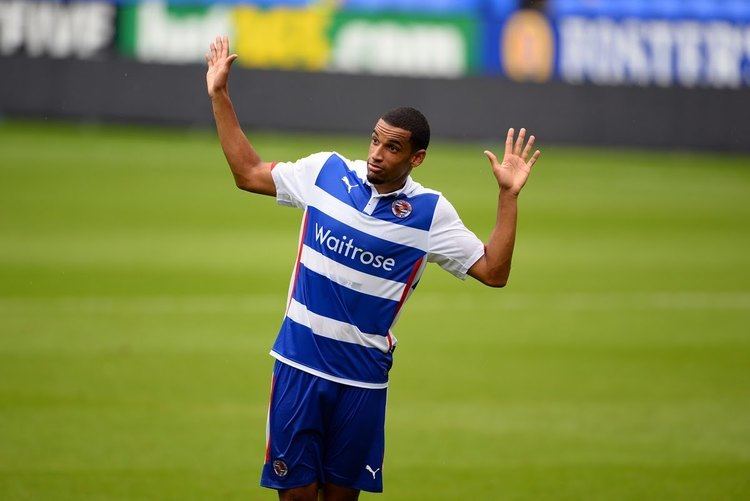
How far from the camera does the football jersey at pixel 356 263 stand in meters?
6.13

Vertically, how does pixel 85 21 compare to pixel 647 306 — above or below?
above

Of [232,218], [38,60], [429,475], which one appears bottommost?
[429,475]

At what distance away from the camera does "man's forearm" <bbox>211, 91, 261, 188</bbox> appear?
626cm

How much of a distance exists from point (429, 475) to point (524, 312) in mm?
5636

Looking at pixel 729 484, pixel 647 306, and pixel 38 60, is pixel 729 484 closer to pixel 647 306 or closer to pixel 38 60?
pixel 647 306

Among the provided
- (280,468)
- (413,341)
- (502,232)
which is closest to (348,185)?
(502,232)

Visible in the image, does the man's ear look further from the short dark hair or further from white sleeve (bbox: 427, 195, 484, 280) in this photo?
white sleeve (bbox: 427, 195, 484, 280)

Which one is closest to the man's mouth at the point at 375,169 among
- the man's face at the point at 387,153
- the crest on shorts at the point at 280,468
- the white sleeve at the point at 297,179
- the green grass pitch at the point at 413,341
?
the man's face at the point at 387,153

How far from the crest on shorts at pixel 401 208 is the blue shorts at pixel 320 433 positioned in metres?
0.85

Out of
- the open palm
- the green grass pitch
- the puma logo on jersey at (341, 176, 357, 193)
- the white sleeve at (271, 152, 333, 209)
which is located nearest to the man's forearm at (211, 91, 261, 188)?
the white sleeve at (271, 152, 333, 209)

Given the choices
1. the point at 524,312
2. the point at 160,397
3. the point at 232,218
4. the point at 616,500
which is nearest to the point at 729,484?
the point at 616,500

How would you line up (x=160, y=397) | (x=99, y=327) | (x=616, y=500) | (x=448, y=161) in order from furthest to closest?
(x=448, y=161)
(x=99, y=327)
(x=160, y=397)
(x=616, y=500)

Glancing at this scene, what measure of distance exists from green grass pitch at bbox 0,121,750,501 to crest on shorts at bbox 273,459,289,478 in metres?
2.26

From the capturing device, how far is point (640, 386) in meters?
11.4
